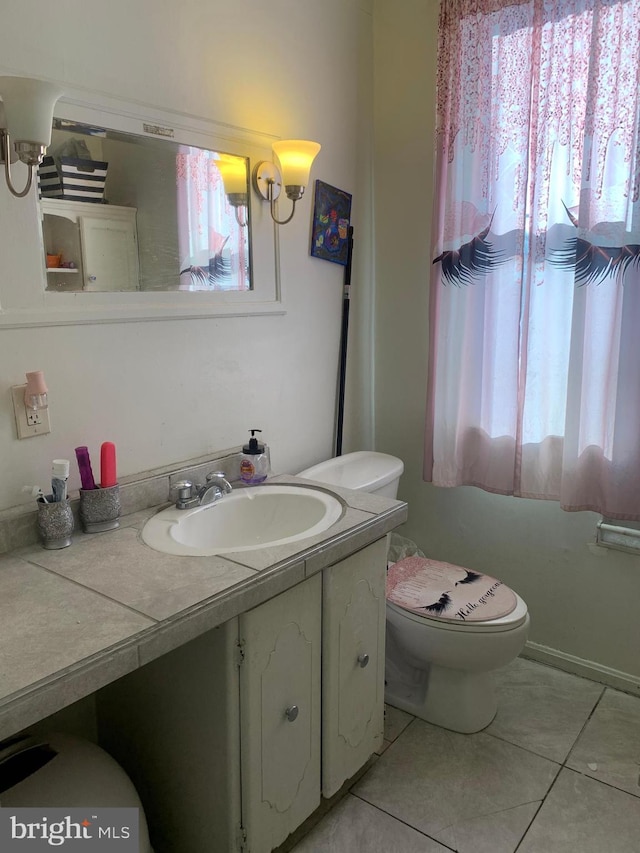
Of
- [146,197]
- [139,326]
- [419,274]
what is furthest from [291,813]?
[419,274]

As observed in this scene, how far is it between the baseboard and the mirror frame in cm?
151

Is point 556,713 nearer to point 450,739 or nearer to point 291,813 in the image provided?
point 450,739

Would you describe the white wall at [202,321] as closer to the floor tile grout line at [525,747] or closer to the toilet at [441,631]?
the toilet at [441,631]

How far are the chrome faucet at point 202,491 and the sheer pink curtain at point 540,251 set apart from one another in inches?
35.4

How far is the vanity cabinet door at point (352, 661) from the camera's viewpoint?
62.4 inches

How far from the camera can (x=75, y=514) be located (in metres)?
1.52

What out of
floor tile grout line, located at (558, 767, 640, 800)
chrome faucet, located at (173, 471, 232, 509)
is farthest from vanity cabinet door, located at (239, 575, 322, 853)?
floor tile grout line, located at (558, 767, 640, 800)

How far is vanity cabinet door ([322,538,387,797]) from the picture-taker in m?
1.58

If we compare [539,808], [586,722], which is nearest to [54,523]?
[539,808]

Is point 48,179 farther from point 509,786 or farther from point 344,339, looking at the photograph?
point 509,786

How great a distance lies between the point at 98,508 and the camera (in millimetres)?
1511

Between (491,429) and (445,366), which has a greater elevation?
(445,366)

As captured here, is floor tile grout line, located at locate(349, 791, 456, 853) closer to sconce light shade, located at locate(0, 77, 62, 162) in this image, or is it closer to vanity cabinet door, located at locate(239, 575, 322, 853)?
vanity cabinet door, located at locate(239, 575, 322, 853)

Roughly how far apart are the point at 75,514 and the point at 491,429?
1350 mm
